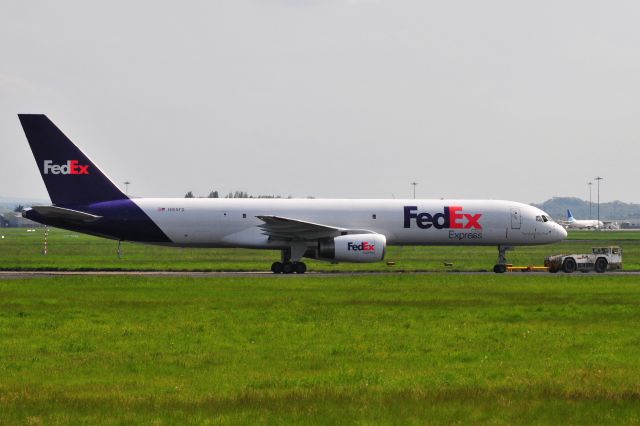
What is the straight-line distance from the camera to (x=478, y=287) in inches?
1355

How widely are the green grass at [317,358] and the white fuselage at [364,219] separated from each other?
45.1 feet

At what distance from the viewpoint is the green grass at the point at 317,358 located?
12305 mm

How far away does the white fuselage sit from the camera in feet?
147

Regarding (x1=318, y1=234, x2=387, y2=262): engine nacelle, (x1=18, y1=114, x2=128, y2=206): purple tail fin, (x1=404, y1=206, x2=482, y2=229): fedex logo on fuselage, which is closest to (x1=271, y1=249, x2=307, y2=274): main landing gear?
(x1=318, y1=234, x2=387, y2=262): engine nacelle

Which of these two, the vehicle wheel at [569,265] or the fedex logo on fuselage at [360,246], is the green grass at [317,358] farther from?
the vehicle wheel at [569,265]

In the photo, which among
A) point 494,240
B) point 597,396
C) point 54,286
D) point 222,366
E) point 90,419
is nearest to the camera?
point 90,419

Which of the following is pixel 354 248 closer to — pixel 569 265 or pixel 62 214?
pixel 569 265

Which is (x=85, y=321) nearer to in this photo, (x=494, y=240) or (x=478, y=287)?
(x=478, y=287)

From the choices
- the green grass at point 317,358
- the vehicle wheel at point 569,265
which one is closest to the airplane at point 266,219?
the vehicle wheel at point 569,265

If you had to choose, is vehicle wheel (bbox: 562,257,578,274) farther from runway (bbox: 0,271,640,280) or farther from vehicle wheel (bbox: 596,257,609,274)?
runway (bbox: 0,271,640,280)

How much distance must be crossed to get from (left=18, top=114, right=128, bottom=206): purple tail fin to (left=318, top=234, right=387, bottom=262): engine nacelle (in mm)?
10551

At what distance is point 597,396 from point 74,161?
34.5 meters

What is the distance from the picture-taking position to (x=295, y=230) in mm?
44094

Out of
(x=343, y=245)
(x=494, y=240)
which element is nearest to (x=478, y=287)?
(x=343, y=245)
